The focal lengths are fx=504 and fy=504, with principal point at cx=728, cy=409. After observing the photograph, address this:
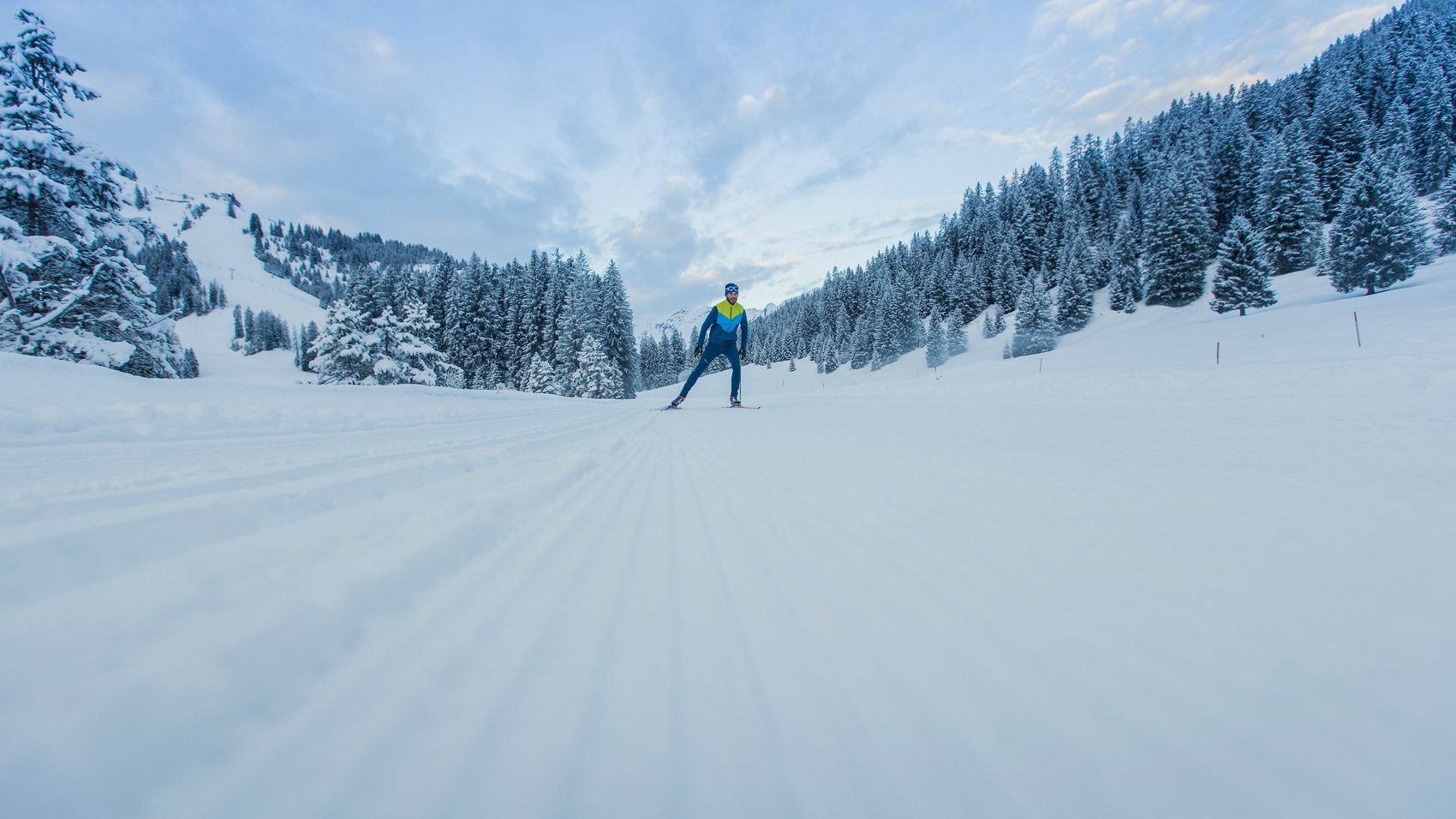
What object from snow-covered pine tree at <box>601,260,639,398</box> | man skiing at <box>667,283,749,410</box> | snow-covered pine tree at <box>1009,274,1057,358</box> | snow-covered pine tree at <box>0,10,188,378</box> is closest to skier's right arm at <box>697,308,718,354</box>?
man skiing at <box>667,283,749,410</box>

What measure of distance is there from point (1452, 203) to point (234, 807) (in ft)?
161

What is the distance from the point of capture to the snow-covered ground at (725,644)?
0.67 m

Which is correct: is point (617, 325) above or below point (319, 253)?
below

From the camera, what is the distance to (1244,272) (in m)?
28.1

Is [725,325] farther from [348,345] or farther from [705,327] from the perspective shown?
[348,345]

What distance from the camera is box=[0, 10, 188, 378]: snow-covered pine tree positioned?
913cm

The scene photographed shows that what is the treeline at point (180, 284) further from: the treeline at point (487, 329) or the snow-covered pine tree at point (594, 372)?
the snow-covered pine tree at point (594, 372)

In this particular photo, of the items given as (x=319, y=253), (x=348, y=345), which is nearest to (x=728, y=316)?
(x=348, y=345)

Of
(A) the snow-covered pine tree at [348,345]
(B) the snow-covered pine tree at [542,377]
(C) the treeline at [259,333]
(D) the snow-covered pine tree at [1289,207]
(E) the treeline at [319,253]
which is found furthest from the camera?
(E) the treeline at [319,253]

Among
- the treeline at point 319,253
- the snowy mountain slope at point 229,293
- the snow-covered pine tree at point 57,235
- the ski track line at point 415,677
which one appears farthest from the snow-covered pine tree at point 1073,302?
the treeline at point 319,253

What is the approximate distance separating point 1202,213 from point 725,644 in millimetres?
51522

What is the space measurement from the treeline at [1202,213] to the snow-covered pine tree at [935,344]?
6.27ft

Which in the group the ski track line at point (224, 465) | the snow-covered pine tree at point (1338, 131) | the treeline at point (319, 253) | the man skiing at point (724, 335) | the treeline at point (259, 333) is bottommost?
the ski track line at point (224, 465)

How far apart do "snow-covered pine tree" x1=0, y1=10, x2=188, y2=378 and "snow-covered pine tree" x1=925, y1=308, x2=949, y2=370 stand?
47.5m
